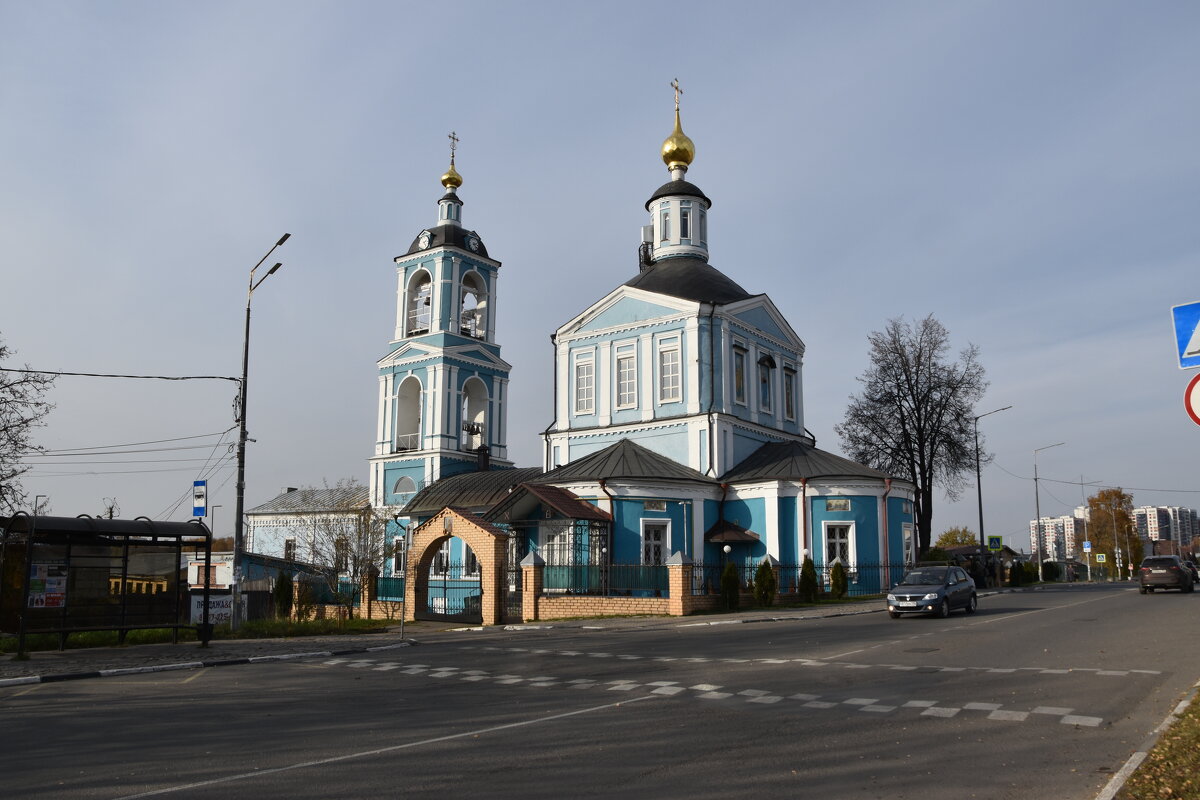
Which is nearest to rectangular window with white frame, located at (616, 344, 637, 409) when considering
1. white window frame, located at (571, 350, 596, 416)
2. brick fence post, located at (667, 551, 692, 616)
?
white window frame, located at (571, 350, 596, 416)

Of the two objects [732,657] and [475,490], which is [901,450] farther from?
[732,657]

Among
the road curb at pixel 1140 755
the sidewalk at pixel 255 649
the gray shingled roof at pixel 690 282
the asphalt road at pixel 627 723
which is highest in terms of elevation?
the gray shingled roof at pixel 690 282

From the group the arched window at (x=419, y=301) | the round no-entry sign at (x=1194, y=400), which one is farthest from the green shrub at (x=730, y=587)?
the arched window at (x=419, y=301)

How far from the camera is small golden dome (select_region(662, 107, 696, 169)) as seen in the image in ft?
147

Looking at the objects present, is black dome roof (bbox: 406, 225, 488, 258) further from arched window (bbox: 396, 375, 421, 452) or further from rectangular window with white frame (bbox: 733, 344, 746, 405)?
rectangular window with white frame (bbox: 733, 344, 746, 405)

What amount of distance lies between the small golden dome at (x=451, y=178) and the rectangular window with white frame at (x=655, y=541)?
2733 cm

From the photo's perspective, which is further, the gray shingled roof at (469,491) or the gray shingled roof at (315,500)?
the gray shingled roof at (315,500)

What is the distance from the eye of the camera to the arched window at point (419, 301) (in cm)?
5041

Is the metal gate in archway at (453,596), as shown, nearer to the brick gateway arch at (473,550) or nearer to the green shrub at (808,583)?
the brick gateway arch at (473,550)

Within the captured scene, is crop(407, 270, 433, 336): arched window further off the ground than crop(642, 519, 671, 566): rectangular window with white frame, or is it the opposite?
crop(407, 270, 433, 336): arched window

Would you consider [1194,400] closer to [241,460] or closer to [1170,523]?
[241,460]

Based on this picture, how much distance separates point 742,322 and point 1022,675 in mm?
26521

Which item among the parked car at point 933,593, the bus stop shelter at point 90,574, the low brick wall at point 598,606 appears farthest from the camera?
the low brick wall at point 598,606

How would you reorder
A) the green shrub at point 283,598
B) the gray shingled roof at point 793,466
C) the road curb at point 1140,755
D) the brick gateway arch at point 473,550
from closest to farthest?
the road curb at point 1140,755 → the brick gateway arch at point 473,550 → the green shrub at point 283,598 → the gray shingled roof at point 793,466
